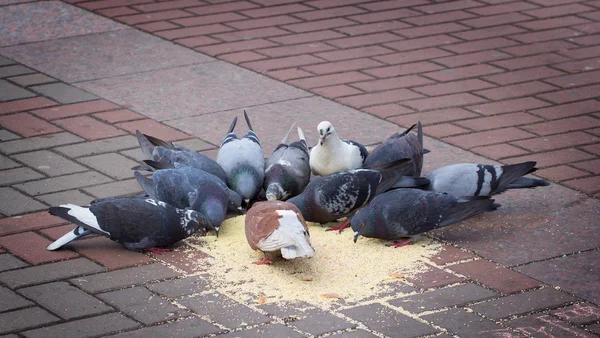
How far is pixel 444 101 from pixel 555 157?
1035mm

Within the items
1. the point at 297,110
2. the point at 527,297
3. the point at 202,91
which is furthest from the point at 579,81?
the point at 527,297

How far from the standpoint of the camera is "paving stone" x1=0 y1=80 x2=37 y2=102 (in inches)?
254

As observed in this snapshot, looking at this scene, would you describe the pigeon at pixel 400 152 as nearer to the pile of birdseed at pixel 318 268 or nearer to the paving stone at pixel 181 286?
the pile of birdseed at pixel 318 268

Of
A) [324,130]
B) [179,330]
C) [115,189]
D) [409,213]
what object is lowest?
[115,189]

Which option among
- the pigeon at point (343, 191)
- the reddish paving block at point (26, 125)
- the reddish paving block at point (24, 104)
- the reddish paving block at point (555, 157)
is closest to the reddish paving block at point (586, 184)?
the reddish paving block at point (555, 157)

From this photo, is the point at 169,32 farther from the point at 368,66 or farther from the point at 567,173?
the point at 567,173

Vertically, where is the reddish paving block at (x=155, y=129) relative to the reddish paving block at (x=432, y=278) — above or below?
below

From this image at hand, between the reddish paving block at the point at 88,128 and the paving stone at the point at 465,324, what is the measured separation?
2.62 meters

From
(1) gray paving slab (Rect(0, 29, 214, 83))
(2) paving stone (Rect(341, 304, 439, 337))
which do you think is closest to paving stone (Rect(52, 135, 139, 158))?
(1) gray paving slab (Rect(0, 29, 214, 83))

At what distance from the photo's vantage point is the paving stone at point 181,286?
4118 mm

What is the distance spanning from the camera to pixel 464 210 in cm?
456

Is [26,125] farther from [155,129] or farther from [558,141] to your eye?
[558,141]

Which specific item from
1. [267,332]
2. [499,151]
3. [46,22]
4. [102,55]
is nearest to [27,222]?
[267,332]

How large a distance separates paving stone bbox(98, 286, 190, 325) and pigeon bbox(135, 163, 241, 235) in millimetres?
573
